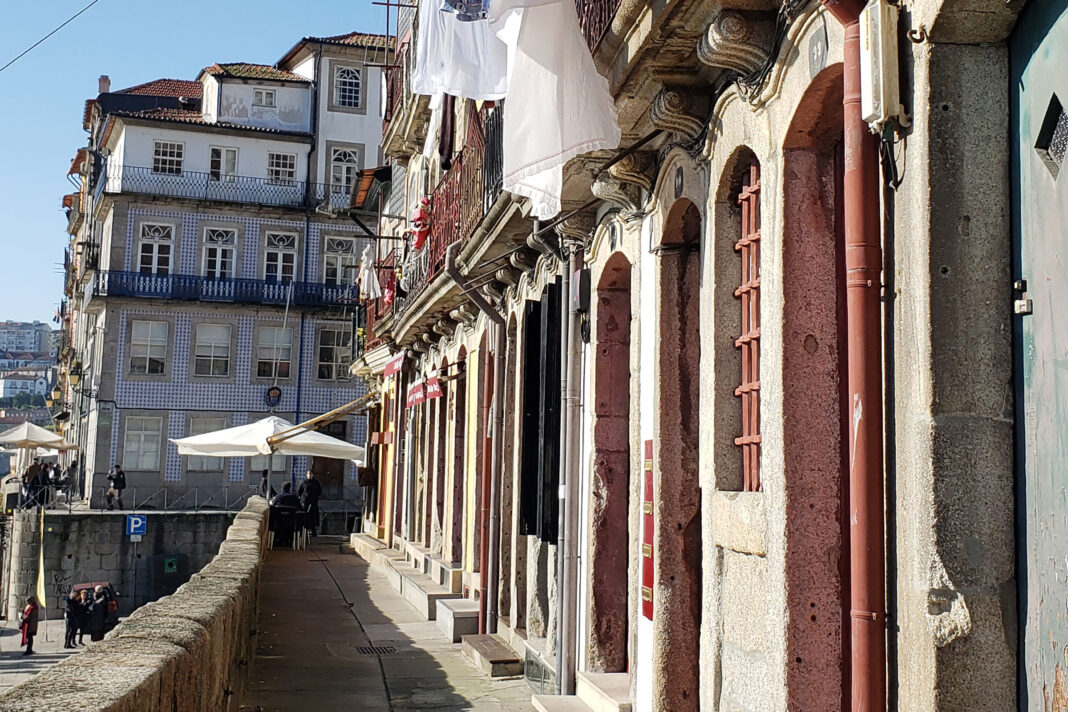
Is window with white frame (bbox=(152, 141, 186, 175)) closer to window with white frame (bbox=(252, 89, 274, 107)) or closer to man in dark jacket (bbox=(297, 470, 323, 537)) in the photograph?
window with white frame (bbox=(252, 89, 274, 107))

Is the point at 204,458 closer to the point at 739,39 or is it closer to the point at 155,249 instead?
the point at 155,249

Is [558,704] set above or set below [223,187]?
below

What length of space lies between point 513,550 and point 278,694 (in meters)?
2.59

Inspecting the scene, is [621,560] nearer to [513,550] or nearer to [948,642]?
[513,550]

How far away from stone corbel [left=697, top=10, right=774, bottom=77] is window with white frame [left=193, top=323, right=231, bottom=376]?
37.5 m

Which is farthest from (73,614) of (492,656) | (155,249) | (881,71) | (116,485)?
(881,71)

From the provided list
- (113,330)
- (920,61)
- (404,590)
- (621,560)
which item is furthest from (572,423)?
(113,330)

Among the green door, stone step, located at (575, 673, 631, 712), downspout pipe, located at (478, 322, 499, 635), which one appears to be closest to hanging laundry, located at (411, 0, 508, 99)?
the green door

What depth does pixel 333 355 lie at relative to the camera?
4294 centimetres

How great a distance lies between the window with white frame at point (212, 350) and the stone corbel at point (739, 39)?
3746cm

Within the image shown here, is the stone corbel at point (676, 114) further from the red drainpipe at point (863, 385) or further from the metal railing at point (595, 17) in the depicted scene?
the red drainpipe at point (863, 385)

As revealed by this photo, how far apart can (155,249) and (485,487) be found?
31790 mm

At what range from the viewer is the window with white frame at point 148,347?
132 feet

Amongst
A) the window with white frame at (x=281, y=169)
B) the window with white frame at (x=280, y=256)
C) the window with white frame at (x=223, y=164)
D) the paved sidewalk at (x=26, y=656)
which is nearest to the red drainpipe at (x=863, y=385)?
the paved sidewalk at (x=26, y=656)
